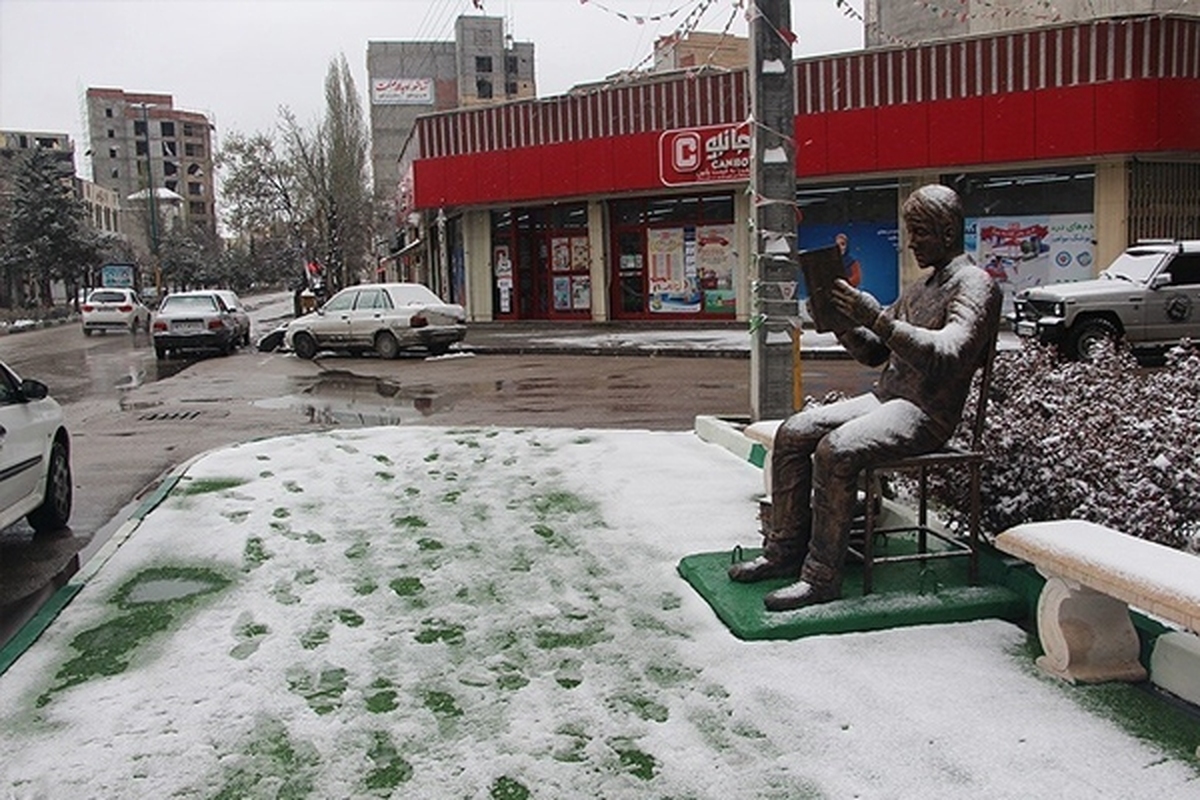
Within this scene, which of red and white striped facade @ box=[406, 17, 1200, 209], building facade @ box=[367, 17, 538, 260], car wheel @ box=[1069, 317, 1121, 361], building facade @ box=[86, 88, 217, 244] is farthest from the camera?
building facade @ box=[86, 88, 217, 244]

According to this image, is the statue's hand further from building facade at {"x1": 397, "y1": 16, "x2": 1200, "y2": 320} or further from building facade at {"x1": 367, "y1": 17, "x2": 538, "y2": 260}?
building facade at {"x1": 367, "y1": 17, "x2": 538, "y2": 260}

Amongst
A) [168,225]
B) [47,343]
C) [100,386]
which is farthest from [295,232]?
[168,225]

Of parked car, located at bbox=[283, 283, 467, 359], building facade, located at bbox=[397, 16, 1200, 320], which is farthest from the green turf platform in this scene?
parked car, located at bbox=[283, 283, 467, 359]

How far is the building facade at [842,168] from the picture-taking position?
21.4 m

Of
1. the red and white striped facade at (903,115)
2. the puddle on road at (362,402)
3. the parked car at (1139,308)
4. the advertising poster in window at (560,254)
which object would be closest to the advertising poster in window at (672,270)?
the red and white striped facade at (903,115)

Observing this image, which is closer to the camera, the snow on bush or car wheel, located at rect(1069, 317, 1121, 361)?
the snow on bush

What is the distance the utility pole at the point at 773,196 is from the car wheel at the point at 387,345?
47.0ft

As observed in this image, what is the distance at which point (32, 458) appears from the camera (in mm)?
Result: 6941

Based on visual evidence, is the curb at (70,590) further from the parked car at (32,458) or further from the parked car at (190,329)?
the parked car at (190,329)

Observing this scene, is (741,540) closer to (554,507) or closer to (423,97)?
(554,507)

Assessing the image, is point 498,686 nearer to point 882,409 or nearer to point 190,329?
point 882,409

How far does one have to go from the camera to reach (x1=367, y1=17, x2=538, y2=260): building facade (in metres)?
92.8

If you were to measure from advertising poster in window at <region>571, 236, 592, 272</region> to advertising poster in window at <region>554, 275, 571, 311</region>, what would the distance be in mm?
441

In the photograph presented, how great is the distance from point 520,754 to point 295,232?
49806 mm
